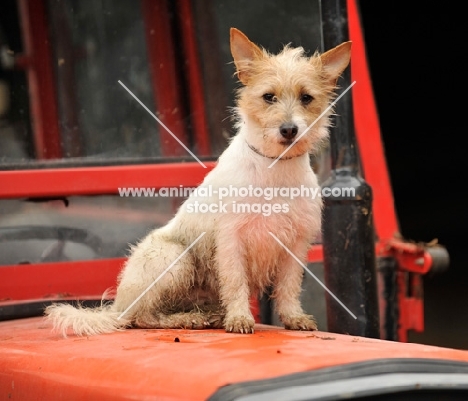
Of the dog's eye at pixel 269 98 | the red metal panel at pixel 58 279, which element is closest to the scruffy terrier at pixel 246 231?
the dog's eye at pixel 269 98

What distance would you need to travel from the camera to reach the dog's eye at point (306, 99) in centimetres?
254

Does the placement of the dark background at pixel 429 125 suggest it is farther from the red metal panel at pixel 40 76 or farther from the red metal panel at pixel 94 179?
the red metal panel at pixel 40 76

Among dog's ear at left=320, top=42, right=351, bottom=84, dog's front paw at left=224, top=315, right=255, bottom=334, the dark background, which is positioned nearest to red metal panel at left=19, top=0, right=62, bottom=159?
dog's front paw at left=224, top=315, right=255, bottom=334

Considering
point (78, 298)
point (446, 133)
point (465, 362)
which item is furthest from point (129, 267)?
point (446, 133)

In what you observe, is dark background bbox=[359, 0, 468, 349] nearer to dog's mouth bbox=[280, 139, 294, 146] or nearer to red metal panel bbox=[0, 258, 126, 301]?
red metal panel bbox=[0, 258, 126, 301]

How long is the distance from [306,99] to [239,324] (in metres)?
0.57

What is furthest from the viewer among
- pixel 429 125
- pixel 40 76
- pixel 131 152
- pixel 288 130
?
pixel 429 125

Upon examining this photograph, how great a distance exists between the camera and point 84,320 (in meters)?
2.80

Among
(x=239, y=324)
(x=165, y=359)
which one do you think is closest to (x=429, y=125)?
(x=239, y=324)

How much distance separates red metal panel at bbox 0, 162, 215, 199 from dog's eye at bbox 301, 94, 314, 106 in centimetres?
84

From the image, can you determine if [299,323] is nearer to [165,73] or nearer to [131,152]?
[131,152]

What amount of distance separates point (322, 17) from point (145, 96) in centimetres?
75

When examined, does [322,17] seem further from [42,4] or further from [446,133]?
[446,133]

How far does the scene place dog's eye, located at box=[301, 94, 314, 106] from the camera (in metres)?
2.54
